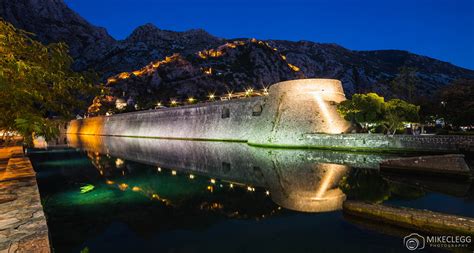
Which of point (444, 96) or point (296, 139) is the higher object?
point (444, 96)

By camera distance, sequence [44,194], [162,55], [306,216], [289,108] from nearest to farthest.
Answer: [306,216] → [44,194] → [289,108] → [162,55]

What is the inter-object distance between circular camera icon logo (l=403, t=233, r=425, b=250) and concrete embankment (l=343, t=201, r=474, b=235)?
36 cm

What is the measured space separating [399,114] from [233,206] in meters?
24.3

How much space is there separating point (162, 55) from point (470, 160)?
142 metres

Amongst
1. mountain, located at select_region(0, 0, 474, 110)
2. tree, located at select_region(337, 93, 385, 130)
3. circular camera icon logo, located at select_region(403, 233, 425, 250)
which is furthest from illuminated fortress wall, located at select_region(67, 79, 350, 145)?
mountain, located at select_region(0, 0, 474, 110)

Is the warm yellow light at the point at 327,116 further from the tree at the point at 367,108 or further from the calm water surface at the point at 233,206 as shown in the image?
the calm water surface at the point at 233,206

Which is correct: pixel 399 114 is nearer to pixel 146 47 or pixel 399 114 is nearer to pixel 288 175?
pixel 288 175

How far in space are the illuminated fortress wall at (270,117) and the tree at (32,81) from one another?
26.5 metres

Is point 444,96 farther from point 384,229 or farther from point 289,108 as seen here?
point 384,229

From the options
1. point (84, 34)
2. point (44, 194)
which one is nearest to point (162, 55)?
point (84, 34)

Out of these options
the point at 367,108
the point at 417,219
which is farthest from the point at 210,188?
the point at 367,108

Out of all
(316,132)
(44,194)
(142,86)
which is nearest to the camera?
(44,194)

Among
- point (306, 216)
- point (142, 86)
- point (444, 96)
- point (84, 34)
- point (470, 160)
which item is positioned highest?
point (84, 34)

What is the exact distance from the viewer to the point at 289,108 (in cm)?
3350
